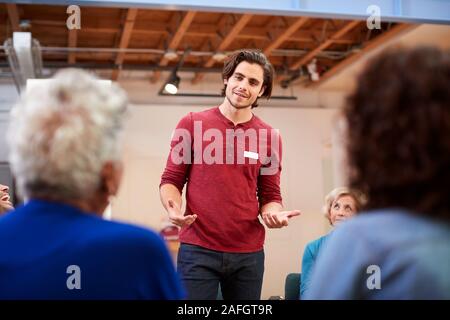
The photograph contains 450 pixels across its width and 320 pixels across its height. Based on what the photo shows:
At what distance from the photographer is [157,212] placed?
8.39 metres

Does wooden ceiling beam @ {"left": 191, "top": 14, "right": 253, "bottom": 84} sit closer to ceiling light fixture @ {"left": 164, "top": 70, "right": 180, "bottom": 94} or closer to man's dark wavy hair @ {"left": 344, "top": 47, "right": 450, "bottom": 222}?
ceiling light fixture @ {"left": 164, "top": 70, "right": 180, "bottom": 94}

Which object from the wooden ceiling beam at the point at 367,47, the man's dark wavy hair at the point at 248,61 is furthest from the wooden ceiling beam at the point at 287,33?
the man's dark wavy hair at the point at 248,61

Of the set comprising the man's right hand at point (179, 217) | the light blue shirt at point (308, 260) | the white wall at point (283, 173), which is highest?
the white wall at point (283, 173)

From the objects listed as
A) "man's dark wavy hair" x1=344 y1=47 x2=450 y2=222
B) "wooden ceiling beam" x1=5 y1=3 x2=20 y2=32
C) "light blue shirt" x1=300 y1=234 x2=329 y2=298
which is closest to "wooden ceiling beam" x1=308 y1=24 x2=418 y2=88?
"light blue shirt" x1=300 y1=234 x2=329 y2=298

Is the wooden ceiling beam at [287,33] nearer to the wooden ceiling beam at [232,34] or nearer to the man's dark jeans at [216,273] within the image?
the wooden ceiling beam at [232,34]

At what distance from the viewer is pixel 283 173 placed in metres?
8.91

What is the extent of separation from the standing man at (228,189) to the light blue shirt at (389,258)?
135cm

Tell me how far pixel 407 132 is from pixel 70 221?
63cm

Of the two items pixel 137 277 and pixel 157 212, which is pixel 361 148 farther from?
pixel 157 212

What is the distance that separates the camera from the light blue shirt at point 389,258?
37.7 inches

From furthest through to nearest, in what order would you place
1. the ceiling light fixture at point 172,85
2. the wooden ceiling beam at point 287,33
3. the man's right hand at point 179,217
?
the ceiling light fixture at point 172,85
the wooden ceiling beam at point 287,33
the man's right hand at point 179,217

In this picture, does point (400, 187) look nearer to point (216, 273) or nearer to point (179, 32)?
point (216, 273)

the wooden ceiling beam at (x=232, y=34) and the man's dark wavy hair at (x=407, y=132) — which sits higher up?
the wooden ceiling beam at (x=232, y=34)
